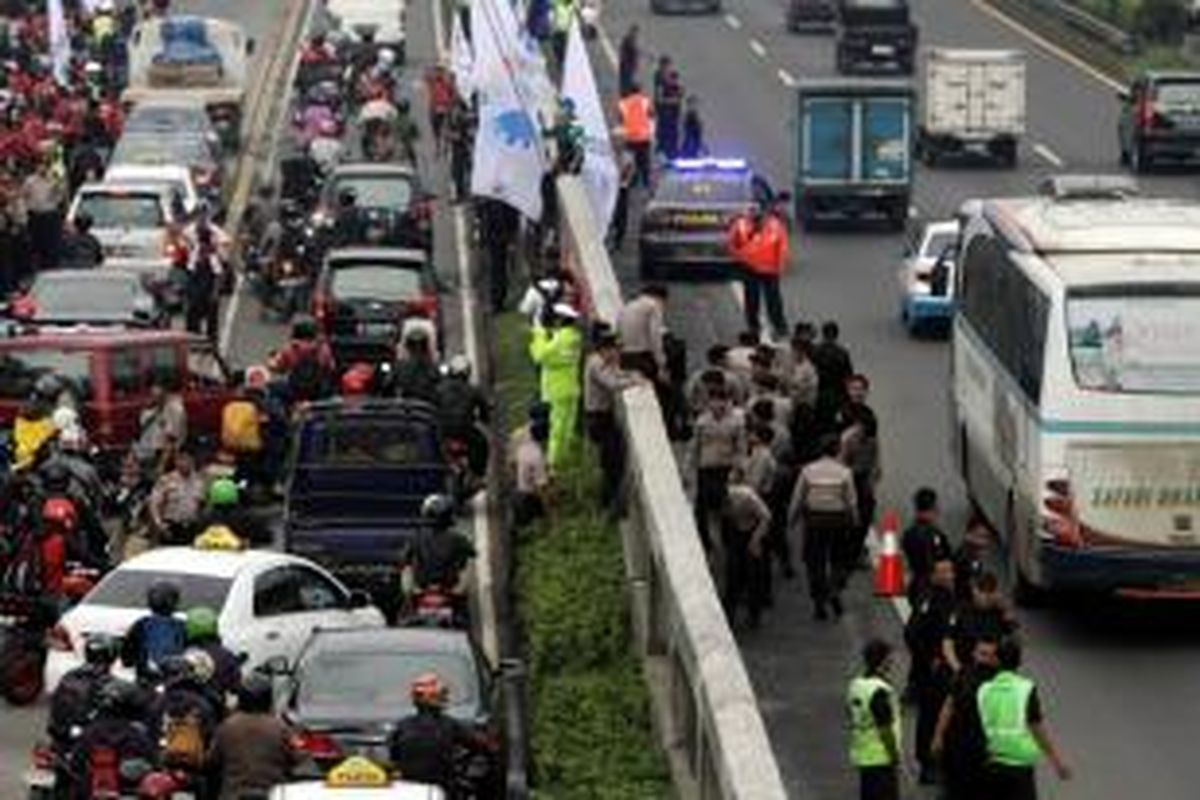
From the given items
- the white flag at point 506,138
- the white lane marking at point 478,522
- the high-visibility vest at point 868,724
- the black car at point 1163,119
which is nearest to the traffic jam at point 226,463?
the white lane marking at point 478,522

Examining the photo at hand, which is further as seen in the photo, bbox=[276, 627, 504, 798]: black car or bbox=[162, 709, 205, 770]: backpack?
bbox=[276, 627, 504, 798]: black car

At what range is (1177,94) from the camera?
64.1 meters

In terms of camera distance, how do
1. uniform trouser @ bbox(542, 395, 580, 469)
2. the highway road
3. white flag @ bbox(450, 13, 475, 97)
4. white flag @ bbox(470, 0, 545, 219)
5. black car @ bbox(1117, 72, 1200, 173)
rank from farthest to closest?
1. black car @ bbox(1117, 72, 1200, 173)
2. white flag @ bbox(450, 13, 475, 97)
3. white flag @ bbox(470, 0, 545, 219)
4. uniform trouser @ bbox(542, 395, 580, 469)
5. the highway road

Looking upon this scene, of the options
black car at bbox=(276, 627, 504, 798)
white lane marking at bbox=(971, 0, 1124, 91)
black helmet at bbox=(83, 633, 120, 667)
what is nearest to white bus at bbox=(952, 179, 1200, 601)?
black car at bbox=(276, 627, 504, 798)

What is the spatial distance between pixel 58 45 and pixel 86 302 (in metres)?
19.5

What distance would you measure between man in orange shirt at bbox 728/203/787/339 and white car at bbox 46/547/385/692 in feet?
50.2

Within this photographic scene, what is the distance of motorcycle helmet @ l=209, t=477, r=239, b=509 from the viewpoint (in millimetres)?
32094

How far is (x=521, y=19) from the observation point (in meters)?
45.6

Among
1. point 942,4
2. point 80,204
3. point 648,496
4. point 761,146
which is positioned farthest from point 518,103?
point 942,4

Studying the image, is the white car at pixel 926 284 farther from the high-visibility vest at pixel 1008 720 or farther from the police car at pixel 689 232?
the high-visibility vest at pixel 1008 720

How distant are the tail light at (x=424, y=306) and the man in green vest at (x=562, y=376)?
7.70 meters

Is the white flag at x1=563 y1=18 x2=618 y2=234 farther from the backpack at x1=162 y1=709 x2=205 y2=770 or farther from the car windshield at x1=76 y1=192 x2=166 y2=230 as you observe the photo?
the backpack at x1=162 y1=709 x2=205 y2=770

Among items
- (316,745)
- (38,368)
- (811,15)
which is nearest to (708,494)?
(316,745)

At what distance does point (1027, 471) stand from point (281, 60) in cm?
4769
